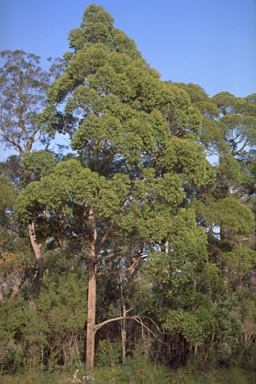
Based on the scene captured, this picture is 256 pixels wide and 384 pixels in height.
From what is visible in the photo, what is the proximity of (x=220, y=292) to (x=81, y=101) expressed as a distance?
19.2 ft

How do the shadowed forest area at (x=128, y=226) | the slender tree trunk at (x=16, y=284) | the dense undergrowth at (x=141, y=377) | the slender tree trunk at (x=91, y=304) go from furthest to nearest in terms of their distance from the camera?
the slender tree trunk at (x=16, y=284) < the slender tree trunk at (x=91, y=304) < the shadowed forest area at (x=128, y=226) < the dense undergrowth at (x=141, y=377)

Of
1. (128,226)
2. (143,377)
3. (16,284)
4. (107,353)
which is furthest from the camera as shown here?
(16,284)

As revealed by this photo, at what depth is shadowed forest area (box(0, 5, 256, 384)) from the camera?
9297 mm

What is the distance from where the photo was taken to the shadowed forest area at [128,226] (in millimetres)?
9297

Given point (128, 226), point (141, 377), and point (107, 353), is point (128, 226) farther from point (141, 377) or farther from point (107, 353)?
point (107, 353)

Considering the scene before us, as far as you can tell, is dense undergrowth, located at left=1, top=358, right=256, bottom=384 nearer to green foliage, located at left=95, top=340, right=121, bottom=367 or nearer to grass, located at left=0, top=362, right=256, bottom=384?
grass, located at left=0, top=362, right=256, bottom=384

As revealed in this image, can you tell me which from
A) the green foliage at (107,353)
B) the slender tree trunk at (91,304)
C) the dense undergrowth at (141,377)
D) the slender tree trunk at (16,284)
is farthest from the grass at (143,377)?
the slender tree trunk at (16,284)

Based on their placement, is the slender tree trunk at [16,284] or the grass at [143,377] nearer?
the grass at [143,377]

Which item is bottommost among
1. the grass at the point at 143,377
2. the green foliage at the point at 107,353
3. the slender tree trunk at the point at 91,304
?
the grass at the point at 143,377

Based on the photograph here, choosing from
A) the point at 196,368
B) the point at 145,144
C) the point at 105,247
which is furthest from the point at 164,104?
the point at 196,368

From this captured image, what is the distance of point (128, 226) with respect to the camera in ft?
30.7

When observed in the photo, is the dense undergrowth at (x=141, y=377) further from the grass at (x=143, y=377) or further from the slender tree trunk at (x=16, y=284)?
the slender tree trunk at (x=16, y=284)

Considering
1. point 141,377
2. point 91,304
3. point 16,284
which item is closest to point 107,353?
point 91,304

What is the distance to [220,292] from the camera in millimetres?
11867
